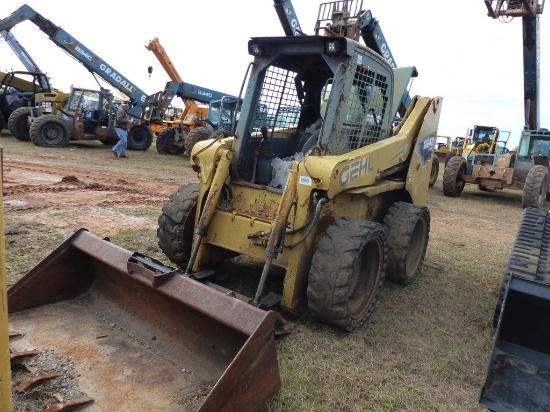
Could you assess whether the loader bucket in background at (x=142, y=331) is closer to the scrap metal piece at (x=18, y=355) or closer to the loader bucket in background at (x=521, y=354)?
the scrap metal piece at (x=18, y=355)

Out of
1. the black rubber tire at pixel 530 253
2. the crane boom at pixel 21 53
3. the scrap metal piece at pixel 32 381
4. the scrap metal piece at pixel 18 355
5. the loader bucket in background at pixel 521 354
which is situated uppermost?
the crane boom at pixel 21 53

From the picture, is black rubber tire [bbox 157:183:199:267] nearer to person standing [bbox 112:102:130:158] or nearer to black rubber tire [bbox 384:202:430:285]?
black rubber tire [bbox 384:202:430:285]

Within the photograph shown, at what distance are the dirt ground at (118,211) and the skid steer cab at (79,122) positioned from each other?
0.78 metres

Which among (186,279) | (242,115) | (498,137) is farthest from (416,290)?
(498,137)

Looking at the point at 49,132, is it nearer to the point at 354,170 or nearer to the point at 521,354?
the point at 354,170

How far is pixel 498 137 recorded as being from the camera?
16.3 meters

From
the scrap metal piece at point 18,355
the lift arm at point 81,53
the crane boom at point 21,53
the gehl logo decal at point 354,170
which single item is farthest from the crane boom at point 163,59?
the scrap metal piece at point 18,355

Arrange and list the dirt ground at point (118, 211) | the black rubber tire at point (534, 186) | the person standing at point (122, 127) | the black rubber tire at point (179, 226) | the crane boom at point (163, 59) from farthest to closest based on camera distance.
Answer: the crane boom at point (163, 59) < the person standing at point (122, 127) < the black rubber tire at point (534, 186) < the dirt ground at point (118, 211) < the black rubber tire at point (179, 226)

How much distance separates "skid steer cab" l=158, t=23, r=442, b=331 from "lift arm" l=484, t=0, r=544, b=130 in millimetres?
7052

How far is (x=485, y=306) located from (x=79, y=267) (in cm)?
360

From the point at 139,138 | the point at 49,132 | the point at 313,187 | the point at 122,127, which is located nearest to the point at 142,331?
the point at 313,187

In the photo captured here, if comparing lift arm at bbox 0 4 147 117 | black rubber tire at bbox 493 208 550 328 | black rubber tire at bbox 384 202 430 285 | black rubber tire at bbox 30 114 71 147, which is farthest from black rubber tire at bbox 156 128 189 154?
black rubber tire at bbox 493 208 550 328

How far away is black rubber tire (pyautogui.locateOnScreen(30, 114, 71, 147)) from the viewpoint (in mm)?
13656

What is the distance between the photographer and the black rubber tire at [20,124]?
14.5 m
